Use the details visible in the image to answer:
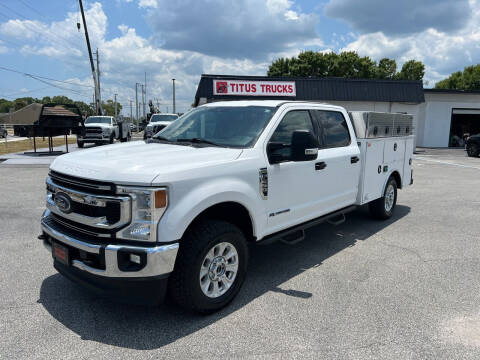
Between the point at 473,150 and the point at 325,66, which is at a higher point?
the point at 325,66

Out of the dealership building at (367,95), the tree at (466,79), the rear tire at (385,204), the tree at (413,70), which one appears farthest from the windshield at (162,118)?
the tree at (466,79)

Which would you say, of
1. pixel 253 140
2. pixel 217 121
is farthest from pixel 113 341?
pixel 217 121

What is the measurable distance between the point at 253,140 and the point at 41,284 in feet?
8.74

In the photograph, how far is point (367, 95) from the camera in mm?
23406

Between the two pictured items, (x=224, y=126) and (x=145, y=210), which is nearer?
(x=145, y=210)

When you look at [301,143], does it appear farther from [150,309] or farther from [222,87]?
[222,87]

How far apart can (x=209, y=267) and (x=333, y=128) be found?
2.71 metres

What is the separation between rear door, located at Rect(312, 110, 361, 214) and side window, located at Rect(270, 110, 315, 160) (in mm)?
228

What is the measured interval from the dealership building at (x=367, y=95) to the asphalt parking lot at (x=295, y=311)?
57.1 feet

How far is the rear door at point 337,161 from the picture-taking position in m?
4.54

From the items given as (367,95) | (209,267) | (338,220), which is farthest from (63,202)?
(367,95)

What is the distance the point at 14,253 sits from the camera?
4.64 metres

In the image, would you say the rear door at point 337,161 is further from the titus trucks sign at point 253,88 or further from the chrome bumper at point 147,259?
the titus trucks sign at point 253,88

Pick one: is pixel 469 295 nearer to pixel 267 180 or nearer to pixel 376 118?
pixel 267 180
